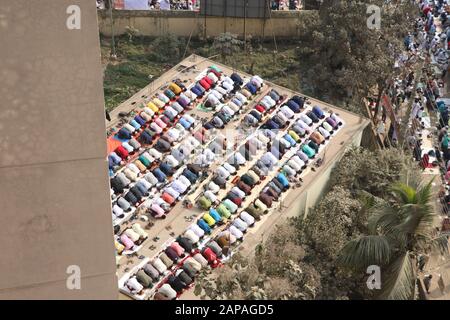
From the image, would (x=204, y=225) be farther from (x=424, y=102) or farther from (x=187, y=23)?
(x=187, y=23)

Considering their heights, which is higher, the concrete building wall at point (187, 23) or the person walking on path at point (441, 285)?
the concrete building wall at point (187, 23)

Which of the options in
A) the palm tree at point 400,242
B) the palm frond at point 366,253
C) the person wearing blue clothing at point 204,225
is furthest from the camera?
the person wearing blue clothing at point 204,225

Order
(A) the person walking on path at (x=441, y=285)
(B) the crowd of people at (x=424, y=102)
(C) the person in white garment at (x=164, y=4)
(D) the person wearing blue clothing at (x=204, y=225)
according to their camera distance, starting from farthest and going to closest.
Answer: (C) the person in white garment at (x=164, y=4)
(B) the crowd of people at (x=424, y=102)
(D) the person wearing blue clothing at (x=204, y=225)
(A) the person walking on path at (x=441, y=285)

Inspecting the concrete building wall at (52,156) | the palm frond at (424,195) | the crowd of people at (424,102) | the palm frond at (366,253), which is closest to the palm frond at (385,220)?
the palm frond at (366,253)

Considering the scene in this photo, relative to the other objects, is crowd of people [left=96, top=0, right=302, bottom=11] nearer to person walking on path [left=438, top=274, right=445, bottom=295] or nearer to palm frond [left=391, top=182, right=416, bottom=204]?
person walking on path [left=438, top=274, right=445, bottom=295]

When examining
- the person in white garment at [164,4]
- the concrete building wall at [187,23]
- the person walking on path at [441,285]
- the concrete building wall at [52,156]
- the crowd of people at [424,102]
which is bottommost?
the person walking on path at [441,285]

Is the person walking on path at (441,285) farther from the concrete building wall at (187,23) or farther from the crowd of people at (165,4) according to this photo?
the crowd of people at (165,4)
